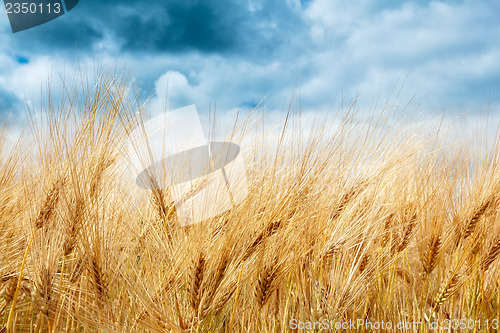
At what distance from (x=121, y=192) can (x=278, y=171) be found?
2.01 feet

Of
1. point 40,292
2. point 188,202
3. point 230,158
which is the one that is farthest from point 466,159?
point 40,292

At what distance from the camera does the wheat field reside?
1.11 metres

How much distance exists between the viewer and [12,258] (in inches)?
56.9

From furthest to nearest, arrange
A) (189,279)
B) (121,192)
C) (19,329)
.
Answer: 1. (121,192)
2. (19,329)
3. (189,279)

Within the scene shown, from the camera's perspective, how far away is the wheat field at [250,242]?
111 cm

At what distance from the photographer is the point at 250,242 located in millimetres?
1167

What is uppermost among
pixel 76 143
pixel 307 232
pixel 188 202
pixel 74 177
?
pixel 76 143

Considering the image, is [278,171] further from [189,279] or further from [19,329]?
[19,329]

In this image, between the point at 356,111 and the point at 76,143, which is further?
the point at 356,111

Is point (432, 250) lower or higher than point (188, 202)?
lower

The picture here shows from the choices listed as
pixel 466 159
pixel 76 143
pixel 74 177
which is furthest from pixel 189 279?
pixel 466 159

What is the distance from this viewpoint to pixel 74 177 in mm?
1238

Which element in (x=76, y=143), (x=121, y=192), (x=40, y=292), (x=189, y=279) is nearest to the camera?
(x=189, y=279)

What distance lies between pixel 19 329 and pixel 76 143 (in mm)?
697
